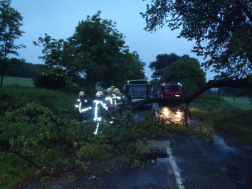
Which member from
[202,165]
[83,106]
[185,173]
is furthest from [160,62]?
[185,173]

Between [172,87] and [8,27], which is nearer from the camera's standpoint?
[8,27]

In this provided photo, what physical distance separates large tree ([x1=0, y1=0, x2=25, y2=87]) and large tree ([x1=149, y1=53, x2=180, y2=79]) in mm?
47246

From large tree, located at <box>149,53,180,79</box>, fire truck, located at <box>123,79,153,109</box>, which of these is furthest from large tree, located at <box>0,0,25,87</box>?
large tree, located at <box>149,53,180,79</box>

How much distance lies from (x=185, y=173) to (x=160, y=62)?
57112 millimetres

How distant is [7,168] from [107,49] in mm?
17606

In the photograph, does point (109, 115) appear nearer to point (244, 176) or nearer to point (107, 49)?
point (244, 176)

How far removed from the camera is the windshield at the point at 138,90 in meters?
20.5

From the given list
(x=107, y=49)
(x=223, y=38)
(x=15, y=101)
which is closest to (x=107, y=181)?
(x=15, y=101)

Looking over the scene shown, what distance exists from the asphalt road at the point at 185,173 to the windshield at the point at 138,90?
1282 cm

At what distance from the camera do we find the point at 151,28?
10773 millimetres

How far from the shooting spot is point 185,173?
5.61 meters

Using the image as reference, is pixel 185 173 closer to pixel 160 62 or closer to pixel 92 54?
pixel 92 54

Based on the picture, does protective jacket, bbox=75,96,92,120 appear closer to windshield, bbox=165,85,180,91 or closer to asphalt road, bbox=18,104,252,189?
asphalt road, bbox=18,104,252,189

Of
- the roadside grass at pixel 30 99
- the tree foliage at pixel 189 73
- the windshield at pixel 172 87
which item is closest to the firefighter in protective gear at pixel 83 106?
the roadside grass at pixel 30 99
